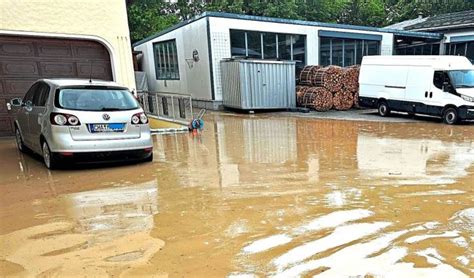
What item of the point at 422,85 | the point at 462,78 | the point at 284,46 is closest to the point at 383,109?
the point at 422,85

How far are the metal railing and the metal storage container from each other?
12.3 feet

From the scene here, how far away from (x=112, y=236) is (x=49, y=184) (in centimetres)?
Result: 241

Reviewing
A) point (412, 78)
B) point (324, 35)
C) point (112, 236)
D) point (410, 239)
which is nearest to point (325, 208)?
point (410, 239)

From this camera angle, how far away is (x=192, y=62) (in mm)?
18625

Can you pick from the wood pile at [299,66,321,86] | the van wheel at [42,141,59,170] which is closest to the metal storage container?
the wood pile at [299,66,321,86]

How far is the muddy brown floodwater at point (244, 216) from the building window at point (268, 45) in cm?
1108

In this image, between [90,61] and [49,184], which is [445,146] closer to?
[49,184]

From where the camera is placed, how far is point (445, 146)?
338 inches

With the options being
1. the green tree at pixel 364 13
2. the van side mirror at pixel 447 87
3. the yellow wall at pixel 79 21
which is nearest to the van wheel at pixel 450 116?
the van side mirror at pixel 447 87

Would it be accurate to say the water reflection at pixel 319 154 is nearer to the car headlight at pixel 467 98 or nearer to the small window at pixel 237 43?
the car headlight at pixel 467 98

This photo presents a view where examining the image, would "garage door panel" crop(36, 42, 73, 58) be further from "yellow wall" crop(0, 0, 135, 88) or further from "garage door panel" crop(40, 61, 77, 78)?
"yellow wall" crop(0, 0, 135, 88)

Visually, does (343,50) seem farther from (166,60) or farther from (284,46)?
(166,60)

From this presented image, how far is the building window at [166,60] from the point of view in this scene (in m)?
20.9

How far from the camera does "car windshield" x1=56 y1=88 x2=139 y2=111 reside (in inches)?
230
